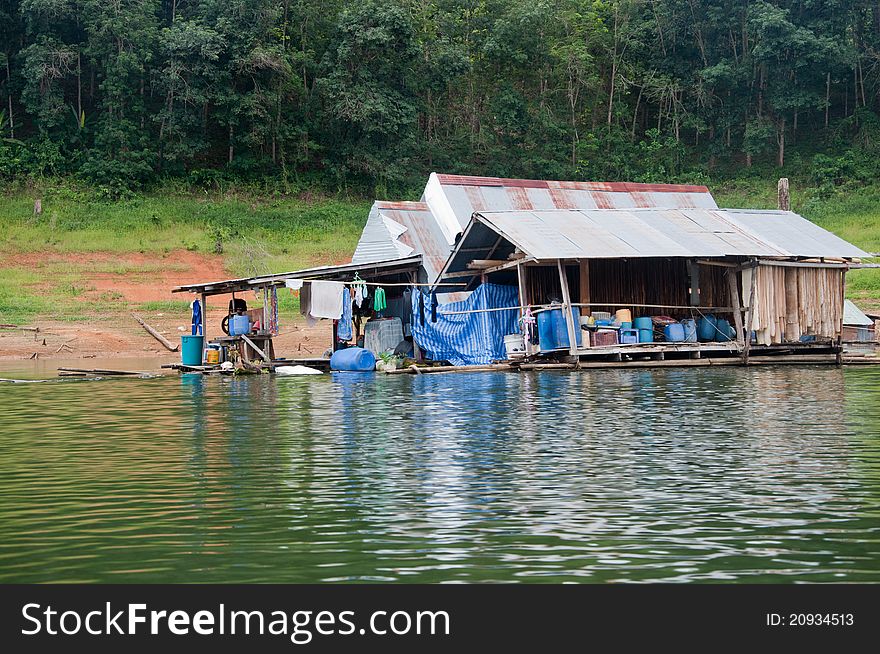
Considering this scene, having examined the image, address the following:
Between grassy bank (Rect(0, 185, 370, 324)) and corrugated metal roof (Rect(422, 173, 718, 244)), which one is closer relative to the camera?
corrugated metal roof (Rect(422, 173, 718, 244))

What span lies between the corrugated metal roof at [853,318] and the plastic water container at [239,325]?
15125 millimetres

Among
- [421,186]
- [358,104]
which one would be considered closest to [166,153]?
[358,104]

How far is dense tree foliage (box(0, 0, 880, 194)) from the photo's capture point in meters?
47.3

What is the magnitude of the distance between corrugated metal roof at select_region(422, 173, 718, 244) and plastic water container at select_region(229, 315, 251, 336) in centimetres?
609

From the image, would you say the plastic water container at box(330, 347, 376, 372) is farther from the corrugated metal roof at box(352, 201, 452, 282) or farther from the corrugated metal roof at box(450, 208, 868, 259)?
the corrugated metal roof at box(450, 208, 868, 259)

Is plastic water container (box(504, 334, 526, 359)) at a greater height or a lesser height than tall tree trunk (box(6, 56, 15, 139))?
lesser

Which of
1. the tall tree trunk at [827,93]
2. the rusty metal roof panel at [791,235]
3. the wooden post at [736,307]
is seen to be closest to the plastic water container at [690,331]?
the wooden post at [736,307]

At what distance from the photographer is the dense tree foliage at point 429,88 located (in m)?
47.3

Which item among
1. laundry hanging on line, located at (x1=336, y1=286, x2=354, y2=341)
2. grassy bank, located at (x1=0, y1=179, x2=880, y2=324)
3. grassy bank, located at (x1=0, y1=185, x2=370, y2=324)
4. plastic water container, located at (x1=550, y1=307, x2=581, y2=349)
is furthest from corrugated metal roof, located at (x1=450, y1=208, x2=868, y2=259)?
grassy bank, located at (x1=0, y1=185, x2=370, y2=324)

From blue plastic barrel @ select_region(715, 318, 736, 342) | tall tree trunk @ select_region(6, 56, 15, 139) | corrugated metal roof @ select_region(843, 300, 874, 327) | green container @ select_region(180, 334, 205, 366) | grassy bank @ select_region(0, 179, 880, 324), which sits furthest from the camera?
tall tree trunk @ select_region(6, 56, 15, 139)

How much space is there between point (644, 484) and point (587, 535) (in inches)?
81.7

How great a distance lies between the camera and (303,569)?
6.68 m

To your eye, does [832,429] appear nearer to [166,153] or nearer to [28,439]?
[28,439]

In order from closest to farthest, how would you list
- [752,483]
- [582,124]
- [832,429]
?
[752,483] < [832,429] < [582,124]
